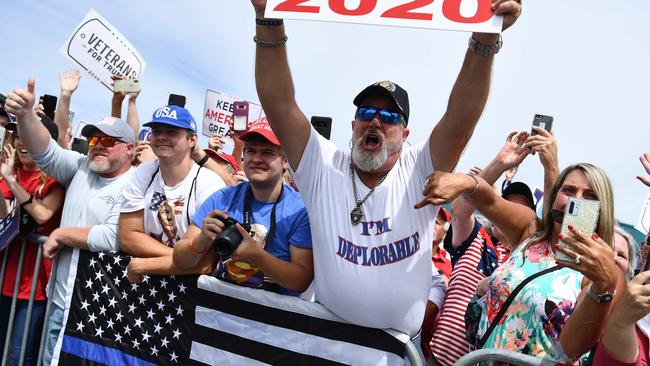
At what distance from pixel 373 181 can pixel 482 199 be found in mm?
537

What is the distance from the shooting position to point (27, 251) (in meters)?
3.91

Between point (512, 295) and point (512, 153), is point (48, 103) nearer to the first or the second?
point (512, 153)

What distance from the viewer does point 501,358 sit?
2119mm

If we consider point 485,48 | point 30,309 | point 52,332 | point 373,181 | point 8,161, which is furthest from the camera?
point 8,161

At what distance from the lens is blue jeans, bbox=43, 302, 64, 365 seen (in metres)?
3.40

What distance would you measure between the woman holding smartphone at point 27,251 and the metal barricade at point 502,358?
9.87 feet

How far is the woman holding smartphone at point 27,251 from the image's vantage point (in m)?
3.70

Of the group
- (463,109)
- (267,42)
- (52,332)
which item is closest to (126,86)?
(52,332)

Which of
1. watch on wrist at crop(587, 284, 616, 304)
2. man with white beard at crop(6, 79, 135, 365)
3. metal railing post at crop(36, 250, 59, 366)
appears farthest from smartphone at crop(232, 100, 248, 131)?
watch on wrist at crop(587, 284, 616, 304)

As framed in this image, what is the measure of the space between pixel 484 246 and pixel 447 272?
562 millimetres

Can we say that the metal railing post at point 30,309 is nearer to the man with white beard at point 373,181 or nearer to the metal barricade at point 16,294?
the metal barricade at point 16,294

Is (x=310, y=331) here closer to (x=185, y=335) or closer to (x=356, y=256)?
(x=356, y=256)

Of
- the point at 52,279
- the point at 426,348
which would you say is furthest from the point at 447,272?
the point at 52,279

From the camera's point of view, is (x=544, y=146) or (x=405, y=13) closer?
(x=405, y=13)
